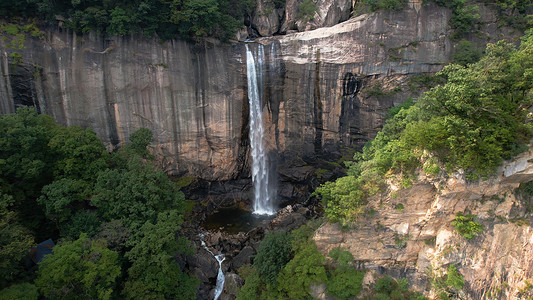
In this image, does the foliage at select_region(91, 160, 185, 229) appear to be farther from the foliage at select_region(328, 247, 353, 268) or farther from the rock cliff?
the foliage at select_region(328, 247, 353, 268)

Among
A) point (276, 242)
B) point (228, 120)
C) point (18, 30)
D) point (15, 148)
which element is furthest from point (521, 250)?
point (18, 30)

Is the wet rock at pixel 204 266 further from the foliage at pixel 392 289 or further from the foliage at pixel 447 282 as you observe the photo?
the foliage at pixel 447 282

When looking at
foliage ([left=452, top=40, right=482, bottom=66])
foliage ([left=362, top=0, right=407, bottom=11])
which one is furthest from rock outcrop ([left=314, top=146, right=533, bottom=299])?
foliage ([left=362, top=0, right=407, bottom=11])

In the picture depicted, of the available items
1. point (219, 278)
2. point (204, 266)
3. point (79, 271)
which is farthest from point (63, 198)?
point (219, 278)

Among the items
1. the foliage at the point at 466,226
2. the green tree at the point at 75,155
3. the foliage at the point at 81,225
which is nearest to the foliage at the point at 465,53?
the foliage at the point at 466,226

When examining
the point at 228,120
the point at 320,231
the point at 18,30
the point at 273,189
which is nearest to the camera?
the point at 320,231

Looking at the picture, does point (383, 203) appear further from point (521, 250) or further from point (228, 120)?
point (228, 120)
